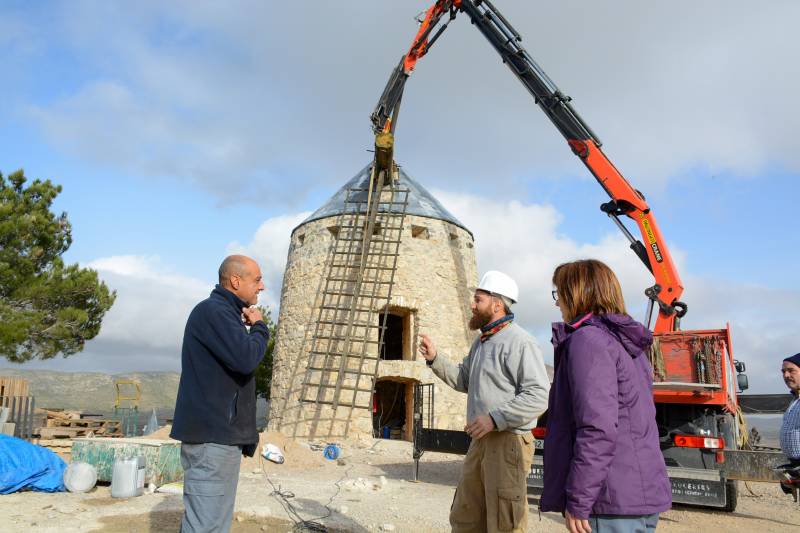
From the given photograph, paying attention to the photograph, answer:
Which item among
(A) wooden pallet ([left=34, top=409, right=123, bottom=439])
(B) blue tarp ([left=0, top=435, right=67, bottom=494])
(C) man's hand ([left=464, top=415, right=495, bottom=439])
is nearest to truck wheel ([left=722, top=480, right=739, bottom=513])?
(C) man's hand ([left=464, top=415, right=495, bottom=439])

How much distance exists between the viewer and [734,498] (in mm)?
6125

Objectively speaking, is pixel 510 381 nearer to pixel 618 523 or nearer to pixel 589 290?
pixel 589 290

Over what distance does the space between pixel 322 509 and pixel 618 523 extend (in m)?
3.89

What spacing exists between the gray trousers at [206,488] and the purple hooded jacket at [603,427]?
137 cm

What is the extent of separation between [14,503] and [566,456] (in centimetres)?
510

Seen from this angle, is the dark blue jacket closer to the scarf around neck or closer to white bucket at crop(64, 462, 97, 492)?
the scarf around neck

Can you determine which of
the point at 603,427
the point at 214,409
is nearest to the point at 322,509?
the point at 214,409

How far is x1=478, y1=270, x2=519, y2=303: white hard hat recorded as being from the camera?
2.94 m

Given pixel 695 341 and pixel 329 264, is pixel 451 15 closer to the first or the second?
pixel 329 264

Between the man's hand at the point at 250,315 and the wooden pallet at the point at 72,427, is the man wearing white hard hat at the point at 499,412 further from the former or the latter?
the wooden pallet at the point at 72,427

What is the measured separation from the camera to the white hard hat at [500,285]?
9.64 feet

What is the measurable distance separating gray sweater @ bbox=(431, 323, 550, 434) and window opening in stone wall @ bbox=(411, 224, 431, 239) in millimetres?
10537

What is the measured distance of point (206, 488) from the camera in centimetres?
244

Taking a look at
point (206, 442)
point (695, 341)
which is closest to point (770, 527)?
point (695, 341)
